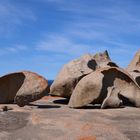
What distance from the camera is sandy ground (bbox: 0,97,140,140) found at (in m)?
6.91

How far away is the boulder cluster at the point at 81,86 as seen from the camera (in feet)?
33.6

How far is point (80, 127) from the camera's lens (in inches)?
290

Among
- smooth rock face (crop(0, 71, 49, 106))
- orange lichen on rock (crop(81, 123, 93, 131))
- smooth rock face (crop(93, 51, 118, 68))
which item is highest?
smooth rock face (crop(93, 51, 118, 68))

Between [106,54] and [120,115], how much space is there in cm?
627

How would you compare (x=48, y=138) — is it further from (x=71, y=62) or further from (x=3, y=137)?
(x=71, y=62)

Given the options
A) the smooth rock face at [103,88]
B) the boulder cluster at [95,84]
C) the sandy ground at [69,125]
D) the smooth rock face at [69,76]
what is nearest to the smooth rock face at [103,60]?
the boulder cluster at [95,84]

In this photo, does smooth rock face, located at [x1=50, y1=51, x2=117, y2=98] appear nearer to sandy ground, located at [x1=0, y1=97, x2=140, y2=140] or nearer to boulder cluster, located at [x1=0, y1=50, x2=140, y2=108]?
boulder cluster, located at [x1=0, y1=50, x2=140, y2=108]

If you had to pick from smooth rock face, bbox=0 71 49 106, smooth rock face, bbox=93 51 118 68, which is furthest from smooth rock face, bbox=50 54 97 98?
smooth rock face, bbox=0 71 49 106

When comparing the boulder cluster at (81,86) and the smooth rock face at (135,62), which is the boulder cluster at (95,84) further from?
the smooth rock face at (135,62)

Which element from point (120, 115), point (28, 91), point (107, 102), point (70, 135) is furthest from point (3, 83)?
point (70, 135)

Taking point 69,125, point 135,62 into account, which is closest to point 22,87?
point 69,125

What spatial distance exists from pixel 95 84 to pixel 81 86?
0.42 meters

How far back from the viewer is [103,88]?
10.6 metres

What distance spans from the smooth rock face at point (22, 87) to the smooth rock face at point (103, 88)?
0.96m
